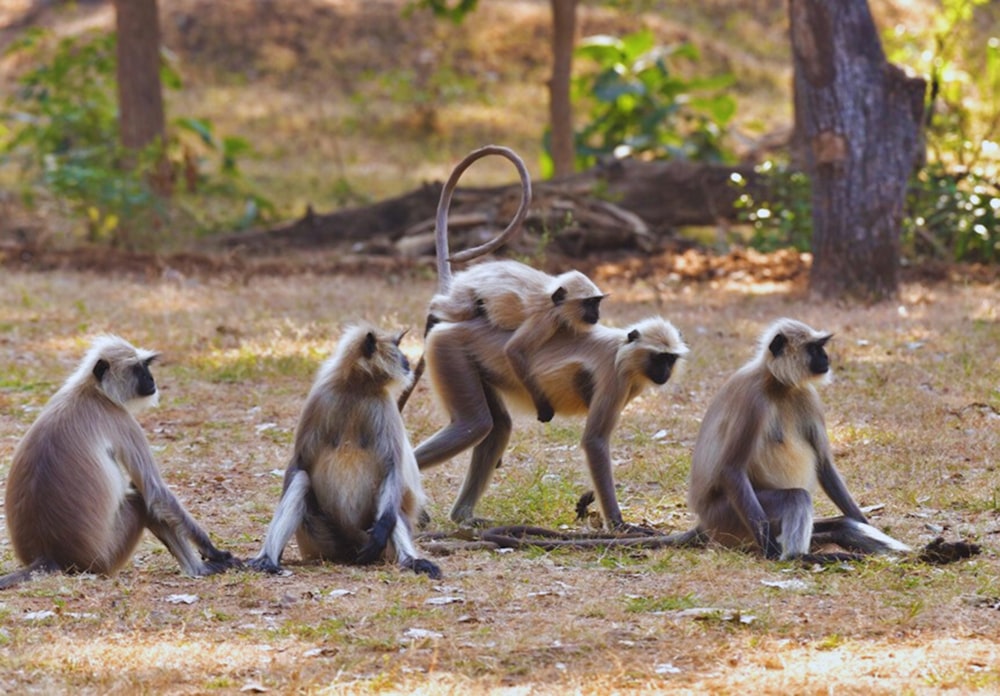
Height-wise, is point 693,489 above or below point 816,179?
below

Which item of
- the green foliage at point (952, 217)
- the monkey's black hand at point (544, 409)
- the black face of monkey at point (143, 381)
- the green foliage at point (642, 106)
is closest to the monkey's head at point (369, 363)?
the black face of monkey at point (143, 381)

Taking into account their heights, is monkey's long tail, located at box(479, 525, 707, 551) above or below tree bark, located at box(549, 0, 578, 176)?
below

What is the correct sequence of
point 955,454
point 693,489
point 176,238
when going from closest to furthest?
point 693,489 → point 955,454 → point 176,238

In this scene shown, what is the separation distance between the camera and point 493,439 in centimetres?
604

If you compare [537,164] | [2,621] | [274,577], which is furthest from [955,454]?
[537,164]

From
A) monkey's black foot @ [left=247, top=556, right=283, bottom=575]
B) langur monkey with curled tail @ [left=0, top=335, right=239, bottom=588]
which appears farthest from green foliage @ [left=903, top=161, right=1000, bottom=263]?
langur monkey with curled tail @ [left=0, top=335, right=239, bottom=588]

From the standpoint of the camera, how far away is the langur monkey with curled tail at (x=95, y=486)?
4.56 metres

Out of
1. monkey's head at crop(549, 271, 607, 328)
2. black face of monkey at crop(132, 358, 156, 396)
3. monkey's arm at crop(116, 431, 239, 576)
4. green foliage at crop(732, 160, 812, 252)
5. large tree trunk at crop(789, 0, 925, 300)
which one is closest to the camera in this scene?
monkey's arm at crop(116, 431, 239, 576)

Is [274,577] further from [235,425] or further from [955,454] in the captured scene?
[955,454]

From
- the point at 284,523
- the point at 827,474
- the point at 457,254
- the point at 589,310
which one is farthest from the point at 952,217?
the point at 284,523

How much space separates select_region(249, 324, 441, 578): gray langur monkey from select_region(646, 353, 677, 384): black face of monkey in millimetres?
1015

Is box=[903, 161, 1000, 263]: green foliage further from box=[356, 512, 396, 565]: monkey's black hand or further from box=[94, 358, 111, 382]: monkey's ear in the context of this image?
→ box=[94, 358, 111, 382]: monkey's ear

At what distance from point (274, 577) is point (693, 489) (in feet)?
5.01

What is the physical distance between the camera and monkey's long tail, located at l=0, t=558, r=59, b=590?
4453 mm
